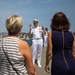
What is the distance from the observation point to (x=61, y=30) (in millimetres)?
5266

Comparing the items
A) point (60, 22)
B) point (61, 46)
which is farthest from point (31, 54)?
point (60, 22)

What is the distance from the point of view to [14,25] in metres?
4.18

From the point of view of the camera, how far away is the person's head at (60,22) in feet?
17.2

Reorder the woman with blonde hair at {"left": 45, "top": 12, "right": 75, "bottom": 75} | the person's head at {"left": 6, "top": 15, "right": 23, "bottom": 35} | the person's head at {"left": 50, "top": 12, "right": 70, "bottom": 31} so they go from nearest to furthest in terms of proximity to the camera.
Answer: the person's head at {"left": 6, "top": 15, "right": 23, "bottom": 35}
the woman with blonde hair at {"left": 45, "top": 12, "right": 75, "bottom": 75}
the person's head at {"left": 50, "top": 12, "right": 70, "bottom": 31}

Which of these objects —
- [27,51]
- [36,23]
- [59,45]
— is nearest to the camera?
[27,51]

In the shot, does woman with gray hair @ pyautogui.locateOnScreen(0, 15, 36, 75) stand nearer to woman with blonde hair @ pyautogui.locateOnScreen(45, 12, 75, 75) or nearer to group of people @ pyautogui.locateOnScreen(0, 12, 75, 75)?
group of people @ pyautogui.locateOnScreen(0, 12, 75, 75)

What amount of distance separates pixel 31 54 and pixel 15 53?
0.87 ft

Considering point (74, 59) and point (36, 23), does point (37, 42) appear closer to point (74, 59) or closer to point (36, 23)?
point (36, 23)

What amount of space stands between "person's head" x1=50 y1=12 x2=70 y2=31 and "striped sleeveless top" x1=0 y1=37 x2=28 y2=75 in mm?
1205

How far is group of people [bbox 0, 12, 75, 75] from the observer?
420 cm

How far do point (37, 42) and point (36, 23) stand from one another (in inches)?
30.0

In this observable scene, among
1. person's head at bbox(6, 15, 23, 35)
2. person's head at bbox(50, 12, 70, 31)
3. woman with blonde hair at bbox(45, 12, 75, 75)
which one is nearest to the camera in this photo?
person's head at bbox(6, 15, 23, 35)

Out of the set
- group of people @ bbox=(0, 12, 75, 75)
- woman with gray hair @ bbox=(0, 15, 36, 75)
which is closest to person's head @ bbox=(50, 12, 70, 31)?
group of people @ bbox=(0, 12, 75, 75)

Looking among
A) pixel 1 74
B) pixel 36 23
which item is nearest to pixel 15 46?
pixel 1 74
